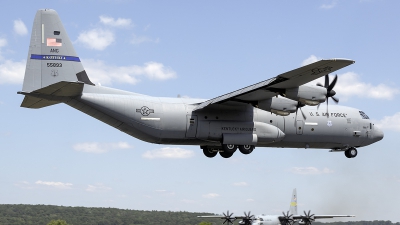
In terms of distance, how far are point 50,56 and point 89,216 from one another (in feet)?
258

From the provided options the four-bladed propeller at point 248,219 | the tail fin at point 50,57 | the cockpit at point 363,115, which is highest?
the tail fin at point 50,57

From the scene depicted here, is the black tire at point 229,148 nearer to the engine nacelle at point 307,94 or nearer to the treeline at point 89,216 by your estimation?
the engine nacelle at point 307,94

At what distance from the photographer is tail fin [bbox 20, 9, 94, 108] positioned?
28.3 meters

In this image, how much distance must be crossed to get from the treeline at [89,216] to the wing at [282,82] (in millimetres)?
72019

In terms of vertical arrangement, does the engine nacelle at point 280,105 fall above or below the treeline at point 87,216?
above

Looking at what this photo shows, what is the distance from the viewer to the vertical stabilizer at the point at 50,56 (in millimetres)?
28391

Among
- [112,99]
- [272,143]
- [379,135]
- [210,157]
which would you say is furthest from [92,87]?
[379,135]

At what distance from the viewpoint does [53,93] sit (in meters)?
27.5

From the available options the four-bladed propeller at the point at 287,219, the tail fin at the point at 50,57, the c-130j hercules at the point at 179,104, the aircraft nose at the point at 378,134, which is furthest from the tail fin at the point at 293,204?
the tail fin at the point at 50,57

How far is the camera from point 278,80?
→ 2625 centimetres

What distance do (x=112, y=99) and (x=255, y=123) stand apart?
26.8 feet

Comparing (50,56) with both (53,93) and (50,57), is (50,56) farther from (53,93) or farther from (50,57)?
(53,93)

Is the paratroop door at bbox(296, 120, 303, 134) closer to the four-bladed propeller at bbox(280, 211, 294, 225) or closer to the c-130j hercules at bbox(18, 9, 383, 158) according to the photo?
the c-130j hercules at bbox(18, 9, 383, 158)

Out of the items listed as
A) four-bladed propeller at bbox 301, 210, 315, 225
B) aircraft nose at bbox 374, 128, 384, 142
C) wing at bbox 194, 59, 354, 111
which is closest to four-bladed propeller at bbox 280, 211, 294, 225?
four-bladed propeller at bbox 301, 210, 315, 225
